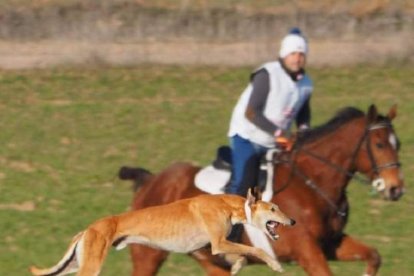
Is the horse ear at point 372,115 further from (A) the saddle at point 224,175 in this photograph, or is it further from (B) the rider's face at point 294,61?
(A) the saddle at point 224,175

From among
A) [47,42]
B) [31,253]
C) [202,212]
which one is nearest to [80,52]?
[47,42]

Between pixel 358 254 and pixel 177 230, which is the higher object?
pixel 177 230

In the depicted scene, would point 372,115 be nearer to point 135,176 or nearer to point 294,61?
point 294,61

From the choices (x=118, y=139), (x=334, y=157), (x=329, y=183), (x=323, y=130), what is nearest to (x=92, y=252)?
(x=329, y=183)

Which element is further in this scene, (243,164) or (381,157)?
(243,164)

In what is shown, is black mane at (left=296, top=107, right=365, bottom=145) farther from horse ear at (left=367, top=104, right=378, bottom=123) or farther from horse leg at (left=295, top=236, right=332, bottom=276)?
horse leg at (left=295, top=236, right=332, bottom=276)

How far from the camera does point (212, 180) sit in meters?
11.2

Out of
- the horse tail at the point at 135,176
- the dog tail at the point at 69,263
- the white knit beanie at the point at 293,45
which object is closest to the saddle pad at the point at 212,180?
the horse tail at the point at 135,176

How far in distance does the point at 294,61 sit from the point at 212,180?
1303 millimetres

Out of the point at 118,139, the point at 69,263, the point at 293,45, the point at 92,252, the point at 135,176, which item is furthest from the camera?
the point at 118,139

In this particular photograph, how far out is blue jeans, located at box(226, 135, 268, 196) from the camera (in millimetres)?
10875

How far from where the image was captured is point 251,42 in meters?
23.2

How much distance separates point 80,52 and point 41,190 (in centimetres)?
694

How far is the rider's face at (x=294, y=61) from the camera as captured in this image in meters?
10.7
